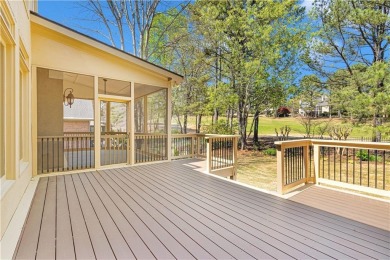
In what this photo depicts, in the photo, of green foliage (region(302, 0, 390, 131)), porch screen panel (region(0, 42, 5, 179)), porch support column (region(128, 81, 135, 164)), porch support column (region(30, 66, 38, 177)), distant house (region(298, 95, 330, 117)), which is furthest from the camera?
distant house (region(298, 95, 330, 117))

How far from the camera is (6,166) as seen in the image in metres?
2.96

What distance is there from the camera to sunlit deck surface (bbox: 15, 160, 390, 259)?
2.26 m

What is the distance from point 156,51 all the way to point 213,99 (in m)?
4.97

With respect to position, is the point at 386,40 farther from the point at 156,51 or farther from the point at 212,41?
the point at 156,51

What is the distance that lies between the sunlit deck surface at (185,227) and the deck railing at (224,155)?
202cm

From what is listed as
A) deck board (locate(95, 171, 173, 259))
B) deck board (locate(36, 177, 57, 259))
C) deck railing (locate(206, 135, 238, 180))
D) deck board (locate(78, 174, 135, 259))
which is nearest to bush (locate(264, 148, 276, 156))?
deck railing (locate(206, 135, 238, 180))

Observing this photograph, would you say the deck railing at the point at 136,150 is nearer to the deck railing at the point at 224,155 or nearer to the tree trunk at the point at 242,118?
the deck railing at the point at 224,155

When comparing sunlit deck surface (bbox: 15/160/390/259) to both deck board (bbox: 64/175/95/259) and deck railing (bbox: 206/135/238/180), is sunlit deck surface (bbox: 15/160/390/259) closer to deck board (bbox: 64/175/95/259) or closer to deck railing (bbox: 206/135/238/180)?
deck board (bbox: 64/175/95/259)

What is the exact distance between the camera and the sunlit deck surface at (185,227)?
226 cm

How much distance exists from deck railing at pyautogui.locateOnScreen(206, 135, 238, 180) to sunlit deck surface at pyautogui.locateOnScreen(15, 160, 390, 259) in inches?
79.5

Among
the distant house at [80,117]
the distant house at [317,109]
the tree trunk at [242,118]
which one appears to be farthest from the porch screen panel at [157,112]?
the distant house at [317,109]

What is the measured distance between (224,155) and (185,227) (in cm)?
423

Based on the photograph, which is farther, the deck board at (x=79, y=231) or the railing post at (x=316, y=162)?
the railing post at (x=316, y=162)

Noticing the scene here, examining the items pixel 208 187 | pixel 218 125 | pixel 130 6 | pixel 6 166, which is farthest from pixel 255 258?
pixel 130 6
